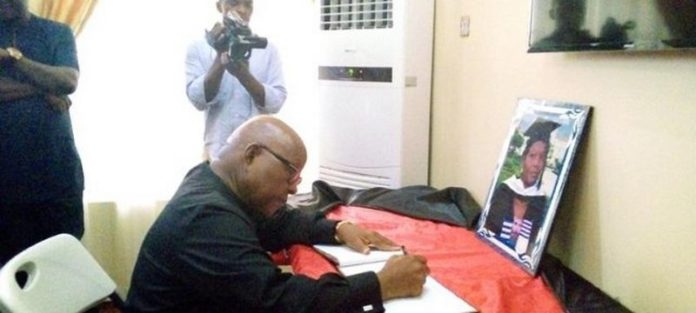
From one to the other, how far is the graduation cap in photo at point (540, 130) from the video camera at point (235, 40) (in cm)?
117

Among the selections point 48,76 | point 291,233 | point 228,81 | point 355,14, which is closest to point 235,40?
point 228,81

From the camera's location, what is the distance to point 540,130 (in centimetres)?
Result: 178

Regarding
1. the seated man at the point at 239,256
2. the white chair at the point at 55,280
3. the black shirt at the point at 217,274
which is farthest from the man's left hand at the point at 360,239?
the white chair at the point at 55,280

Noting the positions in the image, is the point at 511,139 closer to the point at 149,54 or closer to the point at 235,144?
the point at 235,144

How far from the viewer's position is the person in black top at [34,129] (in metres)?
2.10

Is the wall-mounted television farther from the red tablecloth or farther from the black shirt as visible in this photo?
the black shirt

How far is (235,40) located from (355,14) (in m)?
0.53

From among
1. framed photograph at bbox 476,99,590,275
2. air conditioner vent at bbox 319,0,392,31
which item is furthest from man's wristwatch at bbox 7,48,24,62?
framed photograph at bbox 476,99,590,275

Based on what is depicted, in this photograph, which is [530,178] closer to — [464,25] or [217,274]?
[464,25]

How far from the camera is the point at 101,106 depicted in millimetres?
2918

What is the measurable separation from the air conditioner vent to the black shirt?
4.31 feet

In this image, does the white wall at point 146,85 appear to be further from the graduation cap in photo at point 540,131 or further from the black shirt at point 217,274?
the black shirt at point 217,274

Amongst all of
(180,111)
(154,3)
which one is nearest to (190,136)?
(180,111)

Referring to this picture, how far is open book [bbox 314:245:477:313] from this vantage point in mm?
1343
